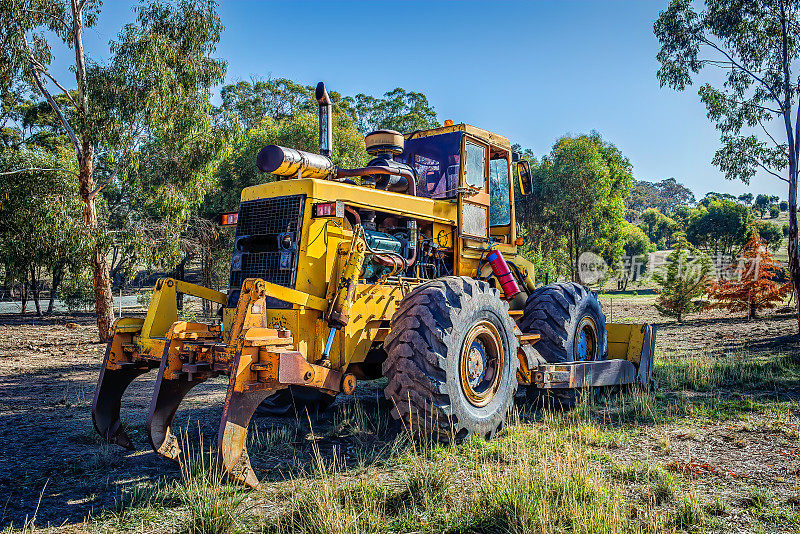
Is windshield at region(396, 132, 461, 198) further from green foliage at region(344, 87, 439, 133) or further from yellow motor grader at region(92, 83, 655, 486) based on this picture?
green foliage at region(344, 87, 439, 133)

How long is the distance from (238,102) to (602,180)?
102 feet

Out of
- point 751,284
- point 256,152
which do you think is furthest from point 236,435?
point 256,152

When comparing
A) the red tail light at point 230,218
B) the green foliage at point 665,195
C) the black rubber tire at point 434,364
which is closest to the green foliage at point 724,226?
the black rubber tire at point 434,364

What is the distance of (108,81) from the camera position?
1508 cm

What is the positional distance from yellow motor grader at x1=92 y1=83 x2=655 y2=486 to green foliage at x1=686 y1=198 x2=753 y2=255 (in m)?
52.9

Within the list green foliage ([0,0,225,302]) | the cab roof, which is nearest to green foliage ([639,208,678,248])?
green foliage ([0,0,225,302])

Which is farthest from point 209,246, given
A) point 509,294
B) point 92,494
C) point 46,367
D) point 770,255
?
point 770,255

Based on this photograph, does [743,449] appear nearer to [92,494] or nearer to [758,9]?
[92,494]

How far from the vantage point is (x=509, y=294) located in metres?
7.70

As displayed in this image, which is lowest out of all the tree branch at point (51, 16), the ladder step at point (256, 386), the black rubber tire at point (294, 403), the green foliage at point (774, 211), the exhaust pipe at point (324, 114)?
the black rubber tire at point (294, 403)

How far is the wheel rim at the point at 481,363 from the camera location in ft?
19.2

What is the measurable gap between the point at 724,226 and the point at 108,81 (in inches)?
2137

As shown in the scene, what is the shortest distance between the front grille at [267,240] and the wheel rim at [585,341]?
3973 mm

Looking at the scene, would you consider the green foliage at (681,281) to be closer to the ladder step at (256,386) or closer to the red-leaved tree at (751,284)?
the red-leaved tree at (751,284)
